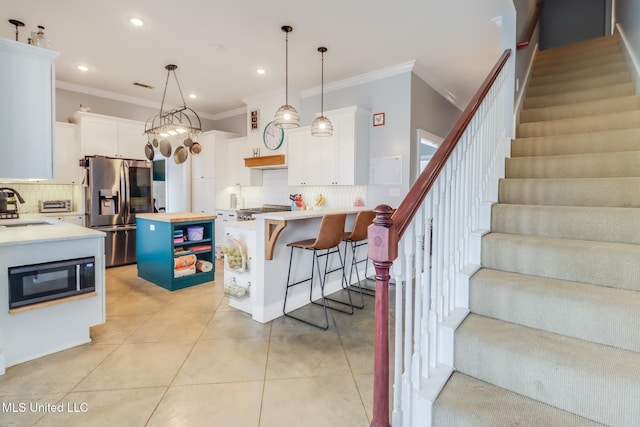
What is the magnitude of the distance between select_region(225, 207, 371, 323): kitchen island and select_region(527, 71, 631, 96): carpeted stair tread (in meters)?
2.96

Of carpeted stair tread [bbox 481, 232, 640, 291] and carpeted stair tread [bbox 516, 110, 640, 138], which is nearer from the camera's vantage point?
carpeted stair tread [bbox 481, 232, 640, 291]

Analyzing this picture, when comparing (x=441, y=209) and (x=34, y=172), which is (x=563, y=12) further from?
(x=34, y=172)

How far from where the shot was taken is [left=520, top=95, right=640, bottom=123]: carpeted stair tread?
8.92 ft

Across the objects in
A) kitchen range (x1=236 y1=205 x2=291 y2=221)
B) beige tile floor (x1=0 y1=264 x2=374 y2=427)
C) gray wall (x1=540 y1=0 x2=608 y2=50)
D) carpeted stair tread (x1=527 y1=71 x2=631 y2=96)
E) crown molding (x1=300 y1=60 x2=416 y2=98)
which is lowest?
beige tile floor (x1=0 y1=264 x2=374 y2=427)

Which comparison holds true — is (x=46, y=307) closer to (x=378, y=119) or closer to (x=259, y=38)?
(x=259, y=38)

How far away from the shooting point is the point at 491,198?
2.37 meters

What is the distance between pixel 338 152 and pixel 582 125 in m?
2.74

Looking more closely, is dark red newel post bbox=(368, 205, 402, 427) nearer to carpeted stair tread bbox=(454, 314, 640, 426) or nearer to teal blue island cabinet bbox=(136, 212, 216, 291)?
carpeted stair tread bbox=(454, 314, 640, 426)

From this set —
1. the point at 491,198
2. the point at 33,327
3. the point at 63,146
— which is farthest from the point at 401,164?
the point at 63,146

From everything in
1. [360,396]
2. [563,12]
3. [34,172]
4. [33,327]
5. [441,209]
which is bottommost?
[360,396]

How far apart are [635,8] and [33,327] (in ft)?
19.6

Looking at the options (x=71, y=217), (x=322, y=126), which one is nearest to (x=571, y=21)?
(x=322, y=126)

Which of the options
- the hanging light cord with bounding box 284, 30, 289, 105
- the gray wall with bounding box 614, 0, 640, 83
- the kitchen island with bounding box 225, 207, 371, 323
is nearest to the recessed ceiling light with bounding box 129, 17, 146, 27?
the hanging light cord with bounding box 284, 30, 289, 105

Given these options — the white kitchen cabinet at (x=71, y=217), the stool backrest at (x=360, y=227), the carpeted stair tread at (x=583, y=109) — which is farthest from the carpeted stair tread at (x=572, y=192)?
the white kitchen cabinet at (x=71, y=217)
